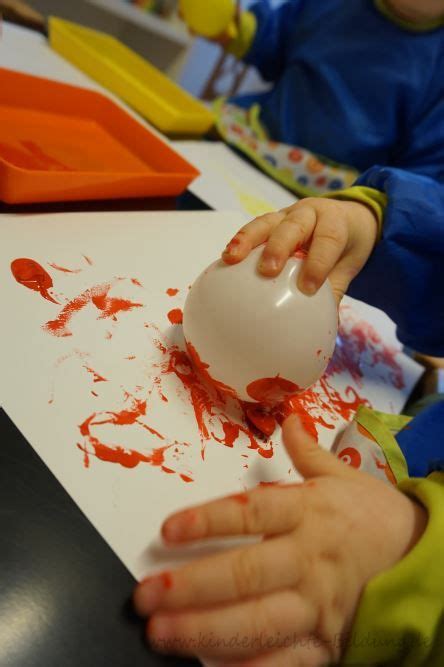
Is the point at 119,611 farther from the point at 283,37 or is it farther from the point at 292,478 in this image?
the point at 283,37

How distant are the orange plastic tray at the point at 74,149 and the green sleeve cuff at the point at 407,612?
50cm

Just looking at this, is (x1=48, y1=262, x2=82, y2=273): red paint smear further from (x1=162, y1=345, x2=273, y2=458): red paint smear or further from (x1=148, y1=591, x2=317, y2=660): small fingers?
(x1=148, y1=591, x2=317, y2=660): small fingers

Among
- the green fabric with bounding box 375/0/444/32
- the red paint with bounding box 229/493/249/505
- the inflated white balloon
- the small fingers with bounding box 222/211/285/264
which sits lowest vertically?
the red paint with bounding box 229/493/249/505

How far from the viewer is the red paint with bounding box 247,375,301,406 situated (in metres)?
0.44

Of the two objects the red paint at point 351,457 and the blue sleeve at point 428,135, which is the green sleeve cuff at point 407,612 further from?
the blue sleeve at point 428,135

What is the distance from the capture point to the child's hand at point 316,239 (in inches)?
17.1

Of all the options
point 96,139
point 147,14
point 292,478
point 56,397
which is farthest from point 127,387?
point 147,14

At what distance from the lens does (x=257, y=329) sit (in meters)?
0.41

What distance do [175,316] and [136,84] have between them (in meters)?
0.76

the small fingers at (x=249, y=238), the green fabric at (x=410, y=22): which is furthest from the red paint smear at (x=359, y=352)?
the green fabric at (x=410, y=22)

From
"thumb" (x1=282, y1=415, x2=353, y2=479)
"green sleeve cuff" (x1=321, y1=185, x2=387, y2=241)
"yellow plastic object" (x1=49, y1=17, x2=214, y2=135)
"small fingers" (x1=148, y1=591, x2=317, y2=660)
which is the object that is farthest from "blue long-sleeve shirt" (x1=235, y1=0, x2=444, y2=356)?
"small fingers" (x1=148, y1=591, x2=317, y2=660)

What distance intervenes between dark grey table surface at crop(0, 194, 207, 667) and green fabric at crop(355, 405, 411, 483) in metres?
0.27

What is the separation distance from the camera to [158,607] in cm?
30

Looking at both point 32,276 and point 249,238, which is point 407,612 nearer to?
point 249,238
